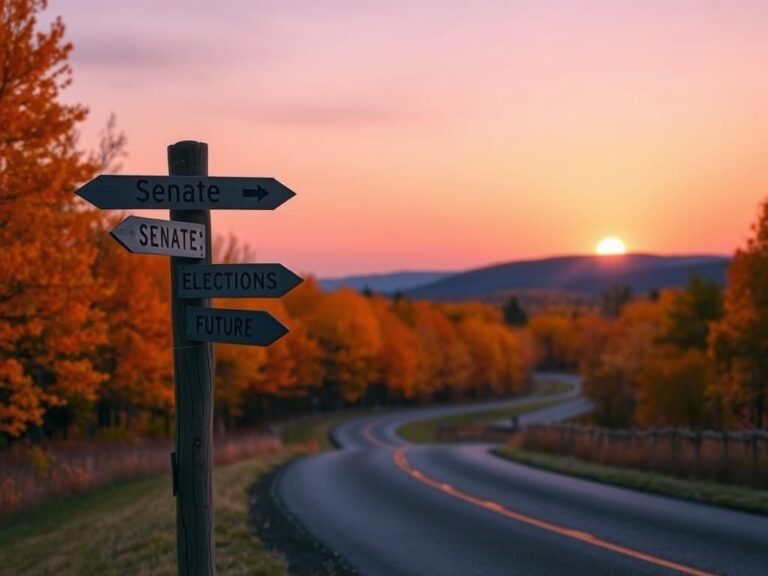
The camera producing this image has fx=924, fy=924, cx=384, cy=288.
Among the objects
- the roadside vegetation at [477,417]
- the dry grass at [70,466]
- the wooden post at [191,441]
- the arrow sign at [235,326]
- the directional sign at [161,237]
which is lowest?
the roadside vegetation at [477,417]

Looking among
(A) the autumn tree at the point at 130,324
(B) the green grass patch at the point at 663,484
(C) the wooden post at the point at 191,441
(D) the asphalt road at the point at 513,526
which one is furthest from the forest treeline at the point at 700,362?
(C) the wooden post at the point at 191,441

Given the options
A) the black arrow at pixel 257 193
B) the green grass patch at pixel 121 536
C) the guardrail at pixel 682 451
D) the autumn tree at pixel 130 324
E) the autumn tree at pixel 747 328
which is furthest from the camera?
the autumn tree at pixel 747 328

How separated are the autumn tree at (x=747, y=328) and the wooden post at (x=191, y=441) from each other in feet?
106

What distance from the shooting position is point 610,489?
1622 centimetres

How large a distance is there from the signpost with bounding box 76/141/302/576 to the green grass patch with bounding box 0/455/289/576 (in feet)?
11.2

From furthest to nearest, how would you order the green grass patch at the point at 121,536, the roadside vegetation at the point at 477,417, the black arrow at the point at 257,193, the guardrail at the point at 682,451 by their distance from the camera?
the roadside vegetation at the point at 477,417 < the guardrail at the point at 682,451 < the green grass patch at the point at 121,536 < the black arrow at the point at 257,193

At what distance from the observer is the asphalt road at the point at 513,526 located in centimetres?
977

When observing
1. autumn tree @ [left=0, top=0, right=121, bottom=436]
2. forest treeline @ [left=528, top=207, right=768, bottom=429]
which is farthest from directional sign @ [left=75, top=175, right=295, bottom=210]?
forest treeline @ [left=528, top=207, right=768, bottom=429]

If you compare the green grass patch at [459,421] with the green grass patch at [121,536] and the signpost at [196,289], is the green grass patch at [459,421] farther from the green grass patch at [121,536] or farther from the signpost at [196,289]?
the signpost at [196,289]

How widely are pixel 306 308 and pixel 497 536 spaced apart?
5837cm

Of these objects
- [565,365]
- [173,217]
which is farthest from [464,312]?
[173,217]

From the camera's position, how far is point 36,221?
14.5m

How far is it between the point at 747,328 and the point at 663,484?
2134 cm

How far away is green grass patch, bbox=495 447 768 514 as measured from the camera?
1341 cm
